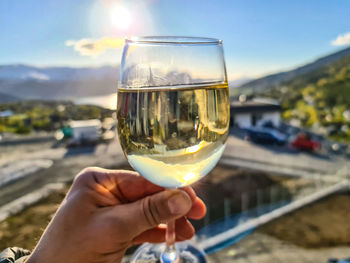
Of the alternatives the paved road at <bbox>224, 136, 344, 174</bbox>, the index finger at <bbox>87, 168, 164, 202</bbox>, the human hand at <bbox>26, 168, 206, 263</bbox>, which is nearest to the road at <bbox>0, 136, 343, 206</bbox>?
the paved road at <bbox>224, 136, 344, 174</bbox>

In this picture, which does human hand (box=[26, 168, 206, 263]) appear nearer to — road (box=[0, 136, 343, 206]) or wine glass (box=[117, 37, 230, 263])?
wine glass (box=[117, 37, 230, 263])

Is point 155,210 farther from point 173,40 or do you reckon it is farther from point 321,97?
point 321,97

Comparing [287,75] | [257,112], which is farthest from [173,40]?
[287,75]

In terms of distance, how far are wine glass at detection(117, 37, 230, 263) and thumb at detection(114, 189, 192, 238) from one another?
0.33 feet

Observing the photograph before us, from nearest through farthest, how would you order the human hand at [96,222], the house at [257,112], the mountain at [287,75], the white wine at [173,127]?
the white wine at [173,127], the human hand at [96,222], the house at [257,112], the mountain at [287,75]

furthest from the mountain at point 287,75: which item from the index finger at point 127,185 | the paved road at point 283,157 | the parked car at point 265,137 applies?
the index finger at point 127,185

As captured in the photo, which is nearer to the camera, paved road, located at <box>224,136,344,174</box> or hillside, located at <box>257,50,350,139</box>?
paved road, located at <box>224,136,344,174</box>

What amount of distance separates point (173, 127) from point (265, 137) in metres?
12.5

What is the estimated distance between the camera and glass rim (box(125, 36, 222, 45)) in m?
0.60

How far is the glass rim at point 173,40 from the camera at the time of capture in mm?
604

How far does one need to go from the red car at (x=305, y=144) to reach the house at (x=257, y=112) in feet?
12.9

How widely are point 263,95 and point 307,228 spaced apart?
16258 millimetres

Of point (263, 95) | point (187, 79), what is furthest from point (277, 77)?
point (187, 79)

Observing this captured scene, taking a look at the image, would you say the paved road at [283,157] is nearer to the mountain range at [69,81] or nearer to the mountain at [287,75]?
the mountain range at [69,81]
